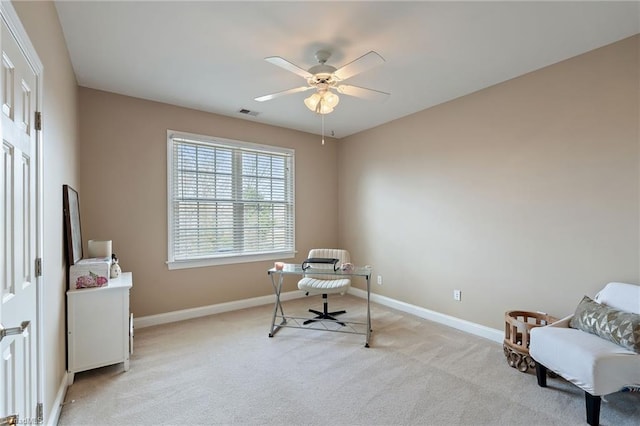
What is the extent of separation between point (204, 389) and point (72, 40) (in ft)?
9.36

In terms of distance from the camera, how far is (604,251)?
2504 millimetres

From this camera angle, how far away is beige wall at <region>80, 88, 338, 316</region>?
3299 mm

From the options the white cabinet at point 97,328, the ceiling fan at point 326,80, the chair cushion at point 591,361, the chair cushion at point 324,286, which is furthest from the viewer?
the chair cushion at point 324,286

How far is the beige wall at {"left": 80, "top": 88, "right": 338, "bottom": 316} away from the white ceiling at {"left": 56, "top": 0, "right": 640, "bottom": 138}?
13.3 inches

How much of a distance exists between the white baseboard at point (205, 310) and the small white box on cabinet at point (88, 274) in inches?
47.1

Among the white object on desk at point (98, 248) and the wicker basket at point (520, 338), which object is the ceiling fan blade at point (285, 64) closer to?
the white object on desk at point (98, 248)

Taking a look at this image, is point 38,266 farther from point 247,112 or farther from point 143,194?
point 247,112

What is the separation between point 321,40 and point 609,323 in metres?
2.81

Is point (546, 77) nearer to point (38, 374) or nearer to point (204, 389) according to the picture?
point (204, 389)

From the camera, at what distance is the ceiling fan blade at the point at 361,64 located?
2008 mm

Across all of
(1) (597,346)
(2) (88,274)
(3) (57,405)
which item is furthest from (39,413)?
(1) (597,346)

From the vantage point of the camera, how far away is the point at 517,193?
304cm

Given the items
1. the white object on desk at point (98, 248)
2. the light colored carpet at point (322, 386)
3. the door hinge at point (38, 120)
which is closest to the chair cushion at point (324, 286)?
the light colored carpet at point (322, 386)

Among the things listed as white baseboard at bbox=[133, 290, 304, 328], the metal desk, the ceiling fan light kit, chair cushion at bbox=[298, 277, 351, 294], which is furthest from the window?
the ceiling fan light kit
